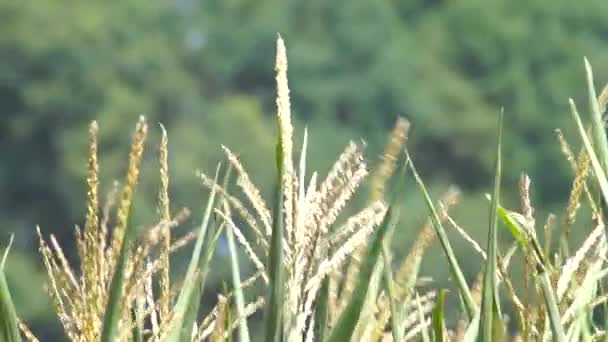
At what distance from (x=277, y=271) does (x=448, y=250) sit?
118 mm

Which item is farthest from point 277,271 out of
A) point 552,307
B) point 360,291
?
point 552,307

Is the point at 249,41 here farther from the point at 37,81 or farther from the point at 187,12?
the point at 37,81

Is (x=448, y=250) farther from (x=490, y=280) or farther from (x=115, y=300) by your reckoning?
(x=115, y=300)

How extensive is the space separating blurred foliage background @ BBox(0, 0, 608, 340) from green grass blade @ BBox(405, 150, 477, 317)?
24.3 metres

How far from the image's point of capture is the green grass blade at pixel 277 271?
0.95m

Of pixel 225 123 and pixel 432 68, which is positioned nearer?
pixel 225 123

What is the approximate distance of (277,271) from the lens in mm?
965

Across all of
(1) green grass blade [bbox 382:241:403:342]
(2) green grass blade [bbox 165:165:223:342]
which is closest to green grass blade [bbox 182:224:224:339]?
(2) green grass blade [bbox 165:165:223:342]

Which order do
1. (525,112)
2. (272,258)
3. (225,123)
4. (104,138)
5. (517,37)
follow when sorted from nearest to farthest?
(272,258), (104,138), (225,123), (525,112), (517,37)

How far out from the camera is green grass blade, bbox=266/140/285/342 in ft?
3.12

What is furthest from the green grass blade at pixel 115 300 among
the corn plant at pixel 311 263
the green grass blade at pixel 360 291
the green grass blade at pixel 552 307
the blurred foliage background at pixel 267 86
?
the blurred foliage background at pixel 267 86

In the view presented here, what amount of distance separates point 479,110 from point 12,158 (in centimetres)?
937

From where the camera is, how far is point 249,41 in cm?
3600

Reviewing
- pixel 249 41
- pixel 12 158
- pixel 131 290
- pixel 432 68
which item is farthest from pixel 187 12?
pixel 131 290
